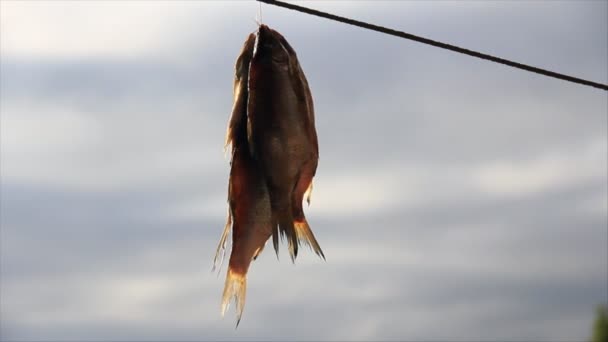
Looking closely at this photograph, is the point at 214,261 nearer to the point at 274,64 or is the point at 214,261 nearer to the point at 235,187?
the point at 235,187

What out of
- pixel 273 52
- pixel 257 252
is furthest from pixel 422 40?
pixel 257 252

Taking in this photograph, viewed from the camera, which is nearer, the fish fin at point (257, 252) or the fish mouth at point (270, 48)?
the fish fin at point (257, 252)

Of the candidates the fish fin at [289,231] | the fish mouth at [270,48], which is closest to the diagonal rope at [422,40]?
the fish mouth at [270,48]

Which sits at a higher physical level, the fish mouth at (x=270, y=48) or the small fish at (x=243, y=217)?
the fish mouth at (x=270, y=48)

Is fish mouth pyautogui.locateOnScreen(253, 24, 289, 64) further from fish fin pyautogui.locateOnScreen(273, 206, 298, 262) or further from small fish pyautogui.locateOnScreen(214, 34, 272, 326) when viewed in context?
fish fin pyautogui.locateOnScreen(273, 206, 298, 262)

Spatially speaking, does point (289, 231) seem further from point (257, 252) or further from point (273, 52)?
point (273, 52)

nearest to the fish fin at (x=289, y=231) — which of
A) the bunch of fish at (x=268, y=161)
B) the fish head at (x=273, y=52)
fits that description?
the bunch of fish at (x=268, y=161)

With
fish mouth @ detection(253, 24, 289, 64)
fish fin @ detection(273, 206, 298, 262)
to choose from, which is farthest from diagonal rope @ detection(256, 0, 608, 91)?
fish fin @ detection(273, 206, 298, 262)

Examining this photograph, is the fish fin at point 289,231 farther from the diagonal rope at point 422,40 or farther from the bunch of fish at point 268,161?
the diagonal rope at point 422,40
